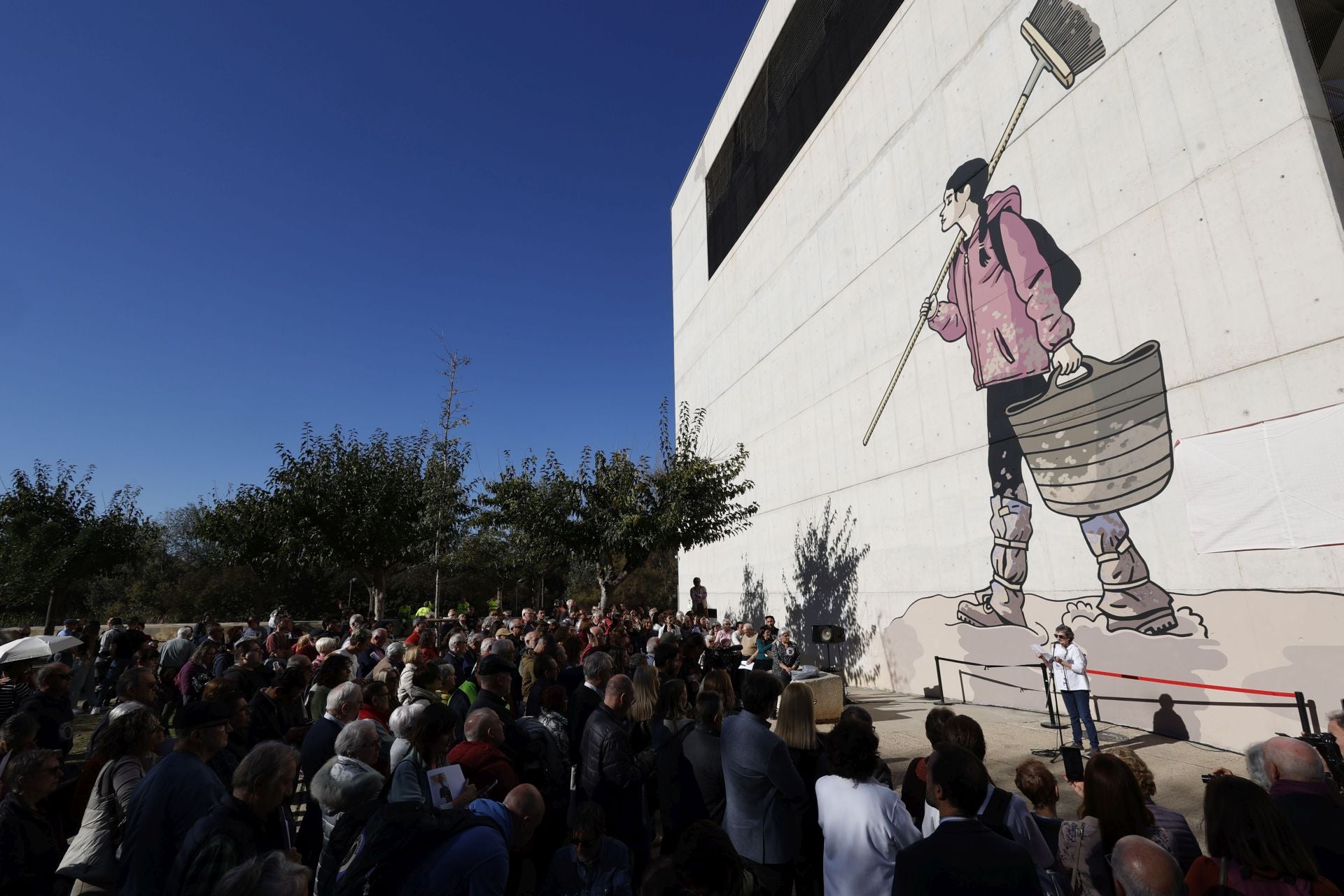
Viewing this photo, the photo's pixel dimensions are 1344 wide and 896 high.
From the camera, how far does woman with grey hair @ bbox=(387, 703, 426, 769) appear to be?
9.68 ft

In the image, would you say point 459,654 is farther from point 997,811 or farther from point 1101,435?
point 1101,435

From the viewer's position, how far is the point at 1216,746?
23.7ft

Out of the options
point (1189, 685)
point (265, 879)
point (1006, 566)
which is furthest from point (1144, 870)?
point (1006, 566)

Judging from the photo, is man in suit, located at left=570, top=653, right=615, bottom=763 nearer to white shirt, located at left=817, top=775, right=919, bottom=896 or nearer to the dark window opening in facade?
white shirt, located at left=817, top=775, right=919, bottom=896

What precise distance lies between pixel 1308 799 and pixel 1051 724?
729 centimetres

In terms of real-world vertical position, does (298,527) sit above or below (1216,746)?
above

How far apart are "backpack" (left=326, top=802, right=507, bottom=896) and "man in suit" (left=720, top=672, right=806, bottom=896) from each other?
5.18 feet

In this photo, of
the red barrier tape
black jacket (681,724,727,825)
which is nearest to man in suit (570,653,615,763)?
black jacket (681,724,727,825)

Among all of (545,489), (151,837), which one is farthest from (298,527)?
(151,837)

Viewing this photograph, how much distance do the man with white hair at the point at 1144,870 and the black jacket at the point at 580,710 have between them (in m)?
3.01

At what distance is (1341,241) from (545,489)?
12.7m

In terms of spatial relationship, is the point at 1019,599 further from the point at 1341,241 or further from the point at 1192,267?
the point at 1341,241

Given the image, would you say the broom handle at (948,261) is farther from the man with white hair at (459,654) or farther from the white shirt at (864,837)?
the white shirt at (864,837)

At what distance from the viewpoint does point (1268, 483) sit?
663cm
